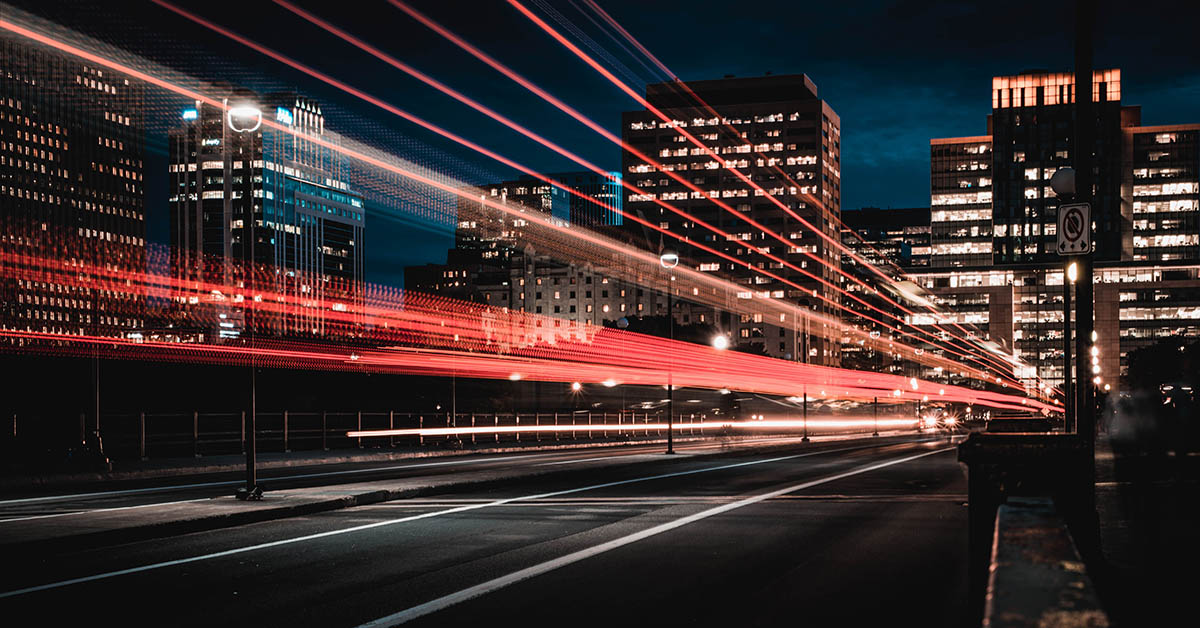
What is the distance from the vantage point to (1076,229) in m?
14.5

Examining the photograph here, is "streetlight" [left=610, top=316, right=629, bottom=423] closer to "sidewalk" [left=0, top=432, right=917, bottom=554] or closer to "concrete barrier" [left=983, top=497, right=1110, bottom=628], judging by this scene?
"sidewalk" [left=0, top=432, right=917, bottom=554]

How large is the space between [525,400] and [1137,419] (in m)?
55.2

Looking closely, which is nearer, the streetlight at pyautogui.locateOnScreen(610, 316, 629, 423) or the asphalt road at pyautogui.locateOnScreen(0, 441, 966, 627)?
the asphalt road at pyautogui.locateOnScreen(0, 441, 966, 627)

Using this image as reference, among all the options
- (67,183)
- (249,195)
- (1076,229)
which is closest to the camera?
(1076,229)

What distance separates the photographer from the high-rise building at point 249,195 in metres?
69.4

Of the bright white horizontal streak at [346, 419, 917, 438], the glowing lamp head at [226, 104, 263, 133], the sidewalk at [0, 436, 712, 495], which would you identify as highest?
the glowing lamp head at [226, 104, 263, 133]

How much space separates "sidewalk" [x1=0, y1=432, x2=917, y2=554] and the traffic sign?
39.6 feet

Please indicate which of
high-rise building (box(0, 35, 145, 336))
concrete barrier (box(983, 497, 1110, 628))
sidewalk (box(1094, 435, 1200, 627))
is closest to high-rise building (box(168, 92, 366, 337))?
high-rise building (box(0, 35, 145, 336))

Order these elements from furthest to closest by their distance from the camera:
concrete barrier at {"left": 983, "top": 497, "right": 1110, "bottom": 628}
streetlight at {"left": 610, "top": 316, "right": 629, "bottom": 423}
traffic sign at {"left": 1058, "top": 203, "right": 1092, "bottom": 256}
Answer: streetlight at {"left": 610, "top": 316, "right": 629, "bottom": 423} < traffic sign at {"left": 1058, "top": 203, "right": 1092, "bottom": 256} < concrete barrier at {"left": 983, "top": 497, "right": 1110, "bottom": 628}

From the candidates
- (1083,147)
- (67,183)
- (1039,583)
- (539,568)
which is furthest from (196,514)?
(67,183)

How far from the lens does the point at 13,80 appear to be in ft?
451

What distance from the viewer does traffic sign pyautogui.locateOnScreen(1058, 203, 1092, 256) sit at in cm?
1441

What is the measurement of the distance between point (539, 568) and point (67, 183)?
133m

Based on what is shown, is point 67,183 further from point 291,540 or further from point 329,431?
point 291,540
